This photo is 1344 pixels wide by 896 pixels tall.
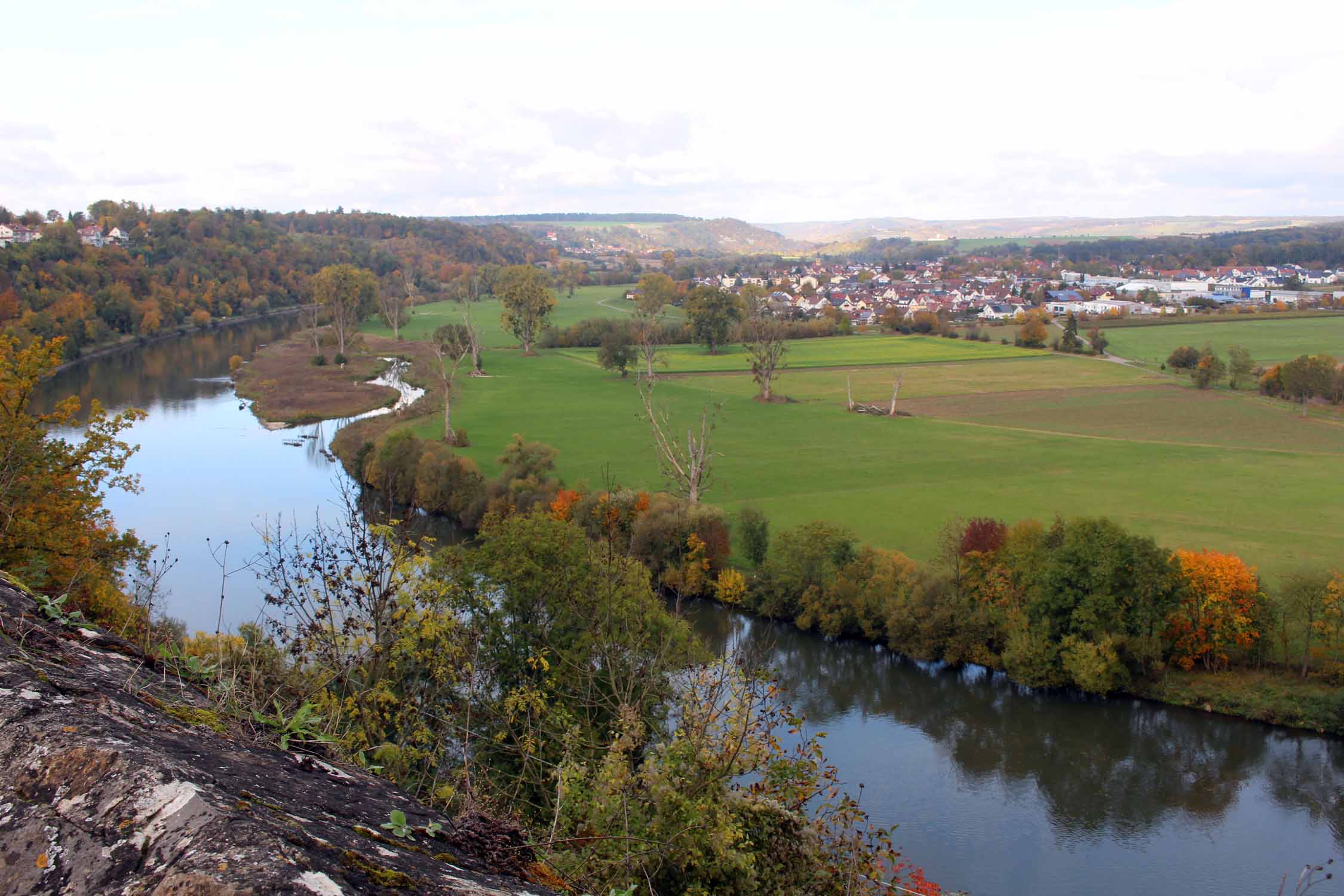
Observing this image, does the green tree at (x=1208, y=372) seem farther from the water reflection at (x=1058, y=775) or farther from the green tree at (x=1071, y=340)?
the water reflection at (x=1058, y=775)

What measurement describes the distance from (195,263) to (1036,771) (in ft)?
332

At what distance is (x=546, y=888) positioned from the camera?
316 centimetres

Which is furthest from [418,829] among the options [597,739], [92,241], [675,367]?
[92,241]

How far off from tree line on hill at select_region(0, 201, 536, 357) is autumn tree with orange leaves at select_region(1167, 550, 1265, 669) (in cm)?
4362

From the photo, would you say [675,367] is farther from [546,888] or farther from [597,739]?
[546,888]

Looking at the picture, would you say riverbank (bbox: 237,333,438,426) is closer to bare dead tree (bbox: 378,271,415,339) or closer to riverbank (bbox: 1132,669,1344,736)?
bare dead tree (bbox: 378,271,415,339)

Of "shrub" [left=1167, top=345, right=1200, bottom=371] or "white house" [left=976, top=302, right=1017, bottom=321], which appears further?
"white house" [left=976, top=302, right=1017, bottom=321]

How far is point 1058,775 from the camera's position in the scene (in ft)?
62.0

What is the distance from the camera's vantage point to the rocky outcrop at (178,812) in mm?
2318

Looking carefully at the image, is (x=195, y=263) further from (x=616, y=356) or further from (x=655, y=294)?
(x=616, y=356)

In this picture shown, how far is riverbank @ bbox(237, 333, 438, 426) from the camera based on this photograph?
5159 cm

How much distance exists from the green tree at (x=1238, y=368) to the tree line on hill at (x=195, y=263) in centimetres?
6319

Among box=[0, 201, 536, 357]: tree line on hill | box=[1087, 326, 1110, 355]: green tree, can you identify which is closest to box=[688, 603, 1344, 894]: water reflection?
box=[0, 201, 536, 357]: tree line on hill

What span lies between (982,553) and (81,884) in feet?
80.6
